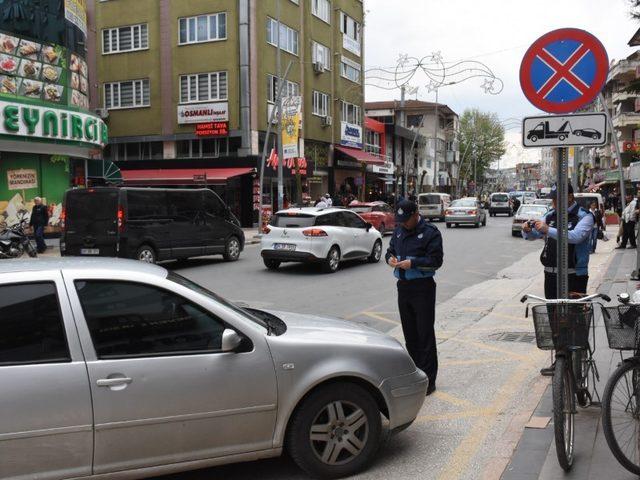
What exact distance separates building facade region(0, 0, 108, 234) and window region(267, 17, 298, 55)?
39.2 ft

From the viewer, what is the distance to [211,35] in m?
33.3

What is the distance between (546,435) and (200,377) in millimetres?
2494

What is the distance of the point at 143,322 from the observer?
150 inches

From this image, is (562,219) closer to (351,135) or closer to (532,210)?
(532,210)

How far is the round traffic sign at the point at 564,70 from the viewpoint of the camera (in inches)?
186

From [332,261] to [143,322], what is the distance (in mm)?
11950

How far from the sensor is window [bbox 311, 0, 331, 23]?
39250 millimetres

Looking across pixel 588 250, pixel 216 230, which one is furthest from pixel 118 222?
pixel 588 250

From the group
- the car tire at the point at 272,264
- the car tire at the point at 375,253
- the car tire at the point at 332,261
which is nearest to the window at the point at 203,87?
the car tire at the point at 375,253

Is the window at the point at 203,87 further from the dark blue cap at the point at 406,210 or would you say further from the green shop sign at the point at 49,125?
the dark blue cap at the point at 406,210

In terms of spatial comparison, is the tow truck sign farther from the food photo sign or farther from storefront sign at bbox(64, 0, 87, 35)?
storefront sign at bbox(64, 0, 87, 35)

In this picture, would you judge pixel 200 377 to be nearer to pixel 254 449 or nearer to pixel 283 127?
pixel 254 449

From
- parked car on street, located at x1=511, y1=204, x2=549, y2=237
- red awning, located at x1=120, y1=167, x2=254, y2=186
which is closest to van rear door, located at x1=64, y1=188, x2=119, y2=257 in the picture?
red awning, located at x1=120, y1=167, x2=254, y2=186

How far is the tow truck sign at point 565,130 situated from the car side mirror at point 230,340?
254 cm
